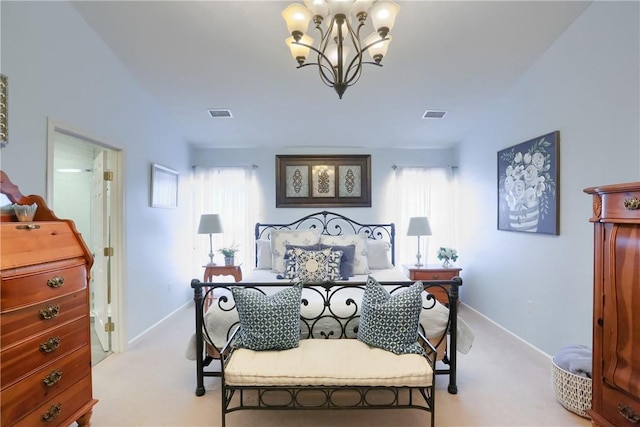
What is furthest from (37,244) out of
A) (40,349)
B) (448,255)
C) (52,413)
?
(448,255)

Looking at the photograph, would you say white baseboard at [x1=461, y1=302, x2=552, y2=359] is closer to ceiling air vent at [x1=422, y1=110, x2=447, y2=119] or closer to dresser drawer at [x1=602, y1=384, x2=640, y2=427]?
dresser drawer at [x1=602, y1=384, x2=640, y2=427]

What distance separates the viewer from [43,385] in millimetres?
1624

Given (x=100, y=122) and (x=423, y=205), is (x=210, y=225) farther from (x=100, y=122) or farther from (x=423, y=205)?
(x=423, y=205)

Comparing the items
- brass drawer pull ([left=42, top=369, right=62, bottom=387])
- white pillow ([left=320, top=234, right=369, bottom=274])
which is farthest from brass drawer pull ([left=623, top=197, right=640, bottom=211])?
brass drawer pull ([left=42, top=369, right=62, bottom=387])

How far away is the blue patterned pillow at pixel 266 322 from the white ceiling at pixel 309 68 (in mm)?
2130

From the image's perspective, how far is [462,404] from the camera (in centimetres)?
221

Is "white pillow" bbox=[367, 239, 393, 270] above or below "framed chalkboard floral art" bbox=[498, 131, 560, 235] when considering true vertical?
below

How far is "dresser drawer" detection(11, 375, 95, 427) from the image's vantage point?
1.58 m

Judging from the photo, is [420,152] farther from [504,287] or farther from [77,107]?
[77,107]

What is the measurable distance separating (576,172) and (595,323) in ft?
4.37

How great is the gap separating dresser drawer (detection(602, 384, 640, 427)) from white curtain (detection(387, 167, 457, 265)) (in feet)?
10.5

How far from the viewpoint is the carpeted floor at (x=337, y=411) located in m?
2.05

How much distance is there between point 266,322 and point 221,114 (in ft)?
9.50

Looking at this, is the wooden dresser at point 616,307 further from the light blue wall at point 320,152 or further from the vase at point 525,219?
the light blue wall at point 320,152
